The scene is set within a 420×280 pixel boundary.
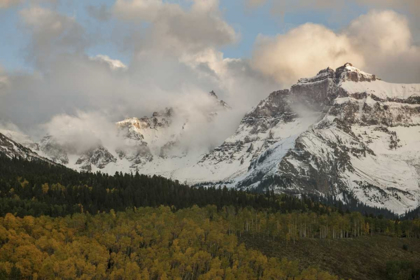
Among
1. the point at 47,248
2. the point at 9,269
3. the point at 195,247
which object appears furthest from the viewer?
the point at 195,247

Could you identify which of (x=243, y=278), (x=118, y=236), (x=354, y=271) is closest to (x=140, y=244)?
(x=118, y=236)

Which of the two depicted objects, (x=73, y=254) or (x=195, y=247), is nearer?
(x=73, y=254)

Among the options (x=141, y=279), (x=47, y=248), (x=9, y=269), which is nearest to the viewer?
(x=9, y=269)

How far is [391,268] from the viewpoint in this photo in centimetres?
19700

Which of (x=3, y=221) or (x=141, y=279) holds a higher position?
(x=3, y=221)

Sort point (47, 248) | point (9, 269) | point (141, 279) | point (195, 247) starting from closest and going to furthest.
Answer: point (9, 269), point (141, 279), point (47, 248), point (195, 247)

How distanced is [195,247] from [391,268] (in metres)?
70.6

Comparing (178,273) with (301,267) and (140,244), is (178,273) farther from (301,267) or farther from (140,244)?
(301,267)

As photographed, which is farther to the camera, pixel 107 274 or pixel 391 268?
pixel 391 268

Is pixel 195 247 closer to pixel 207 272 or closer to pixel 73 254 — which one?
pixel 207 272

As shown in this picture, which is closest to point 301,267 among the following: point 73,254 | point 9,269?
point 73,254

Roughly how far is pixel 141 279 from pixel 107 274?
10.8 m

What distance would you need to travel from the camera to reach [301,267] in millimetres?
187125

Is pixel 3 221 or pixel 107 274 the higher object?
pixel 3 221
